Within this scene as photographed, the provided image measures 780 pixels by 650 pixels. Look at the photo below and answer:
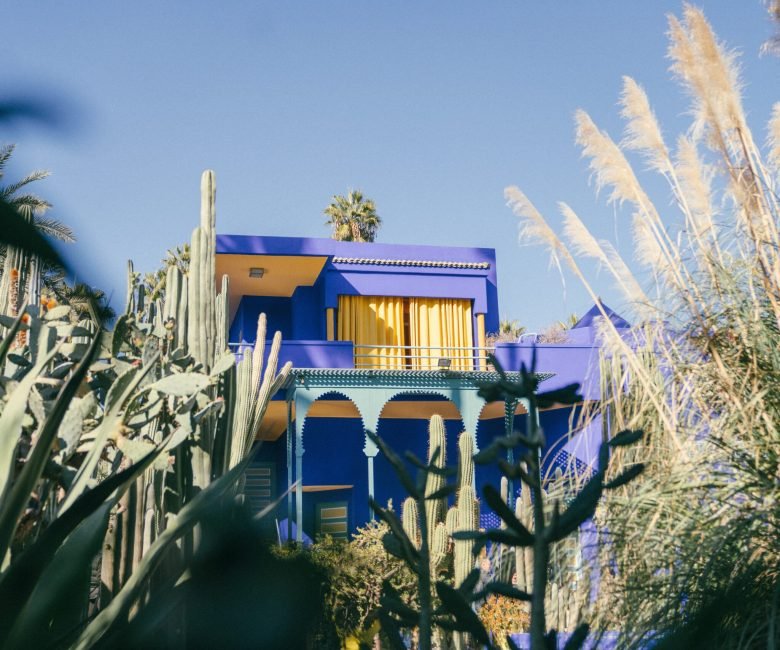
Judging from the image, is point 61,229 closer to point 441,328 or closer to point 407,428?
point 407,428

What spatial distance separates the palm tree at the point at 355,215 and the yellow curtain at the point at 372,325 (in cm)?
1032

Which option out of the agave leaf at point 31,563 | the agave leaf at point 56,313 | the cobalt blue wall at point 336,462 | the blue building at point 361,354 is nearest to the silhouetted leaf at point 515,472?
the agave leaf at point 31,563

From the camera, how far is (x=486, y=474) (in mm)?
17156

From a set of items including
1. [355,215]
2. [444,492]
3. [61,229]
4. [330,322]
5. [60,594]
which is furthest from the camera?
[355,215]

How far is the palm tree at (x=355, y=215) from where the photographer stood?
2892 centimetres

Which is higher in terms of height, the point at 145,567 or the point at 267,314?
the point at 267,314

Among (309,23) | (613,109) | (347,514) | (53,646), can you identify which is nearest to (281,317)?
(347,514)

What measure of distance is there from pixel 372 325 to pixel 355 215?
10.9 metres

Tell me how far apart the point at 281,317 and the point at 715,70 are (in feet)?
51.1

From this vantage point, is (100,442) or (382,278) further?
(382,278)

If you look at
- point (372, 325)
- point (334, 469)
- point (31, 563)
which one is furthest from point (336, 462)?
point (31, 563)

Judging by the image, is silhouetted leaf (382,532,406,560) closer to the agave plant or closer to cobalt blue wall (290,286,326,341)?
the agave plant

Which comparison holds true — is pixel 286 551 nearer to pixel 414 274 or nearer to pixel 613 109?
pixel 613 109

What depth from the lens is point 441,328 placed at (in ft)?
62.5
